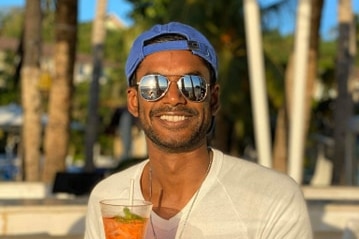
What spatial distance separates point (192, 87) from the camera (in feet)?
7.83

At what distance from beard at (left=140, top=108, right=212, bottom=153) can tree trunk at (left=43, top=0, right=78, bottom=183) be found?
11519 mm

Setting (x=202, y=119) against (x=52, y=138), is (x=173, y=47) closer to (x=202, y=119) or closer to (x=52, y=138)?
(x=202, y=119)

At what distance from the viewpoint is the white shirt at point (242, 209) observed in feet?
7.61

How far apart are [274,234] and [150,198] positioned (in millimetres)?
393

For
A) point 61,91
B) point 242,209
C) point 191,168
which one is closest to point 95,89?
point 61,91

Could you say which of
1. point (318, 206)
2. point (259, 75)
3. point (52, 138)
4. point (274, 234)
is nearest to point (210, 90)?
point (274, 234)

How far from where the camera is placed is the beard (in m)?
2.41

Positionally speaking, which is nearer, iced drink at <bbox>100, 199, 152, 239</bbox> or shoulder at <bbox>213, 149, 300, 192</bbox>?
iced drink at <bbox>100, 199, 152, 239</bbox>

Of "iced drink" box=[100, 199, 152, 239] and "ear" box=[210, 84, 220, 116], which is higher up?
"ear" box=[210, 84, 220, 116]

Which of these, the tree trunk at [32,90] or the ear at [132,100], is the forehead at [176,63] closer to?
the ear at [132,100]

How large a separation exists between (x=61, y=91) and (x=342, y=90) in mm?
6119

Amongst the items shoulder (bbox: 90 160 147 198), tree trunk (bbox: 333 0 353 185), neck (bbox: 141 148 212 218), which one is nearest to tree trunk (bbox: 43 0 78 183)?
tree trunk (bbox: 333 0 353 185)

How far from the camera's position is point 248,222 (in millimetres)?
2338

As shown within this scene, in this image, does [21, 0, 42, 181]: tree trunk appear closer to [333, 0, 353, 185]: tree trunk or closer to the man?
[333, 0, 353, 185]: tree trunk
